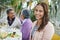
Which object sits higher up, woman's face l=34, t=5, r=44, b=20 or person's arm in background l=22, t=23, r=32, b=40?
woman's face l=34, t=5, r=44, b=20

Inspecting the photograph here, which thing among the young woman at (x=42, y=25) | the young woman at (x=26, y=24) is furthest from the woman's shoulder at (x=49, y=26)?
the young woman at (x=26, y=24)

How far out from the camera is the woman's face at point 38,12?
175 centimetres

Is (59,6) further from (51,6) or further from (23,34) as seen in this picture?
(23,34)

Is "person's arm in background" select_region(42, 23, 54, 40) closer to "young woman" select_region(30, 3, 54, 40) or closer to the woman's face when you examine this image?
"young woman" select_region(30, 3, 54, 40)

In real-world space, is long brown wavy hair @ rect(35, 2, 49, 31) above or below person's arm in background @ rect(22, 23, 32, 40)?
above

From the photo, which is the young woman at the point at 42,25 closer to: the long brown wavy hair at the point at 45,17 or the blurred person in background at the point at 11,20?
the long brown wavy hair at the point at 45,17

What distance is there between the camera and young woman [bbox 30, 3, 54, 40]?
1.74m

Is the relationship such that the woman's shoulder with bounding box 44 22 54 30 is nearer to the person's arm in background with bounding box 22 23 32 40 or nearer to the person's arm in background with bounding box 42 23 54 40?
the person's arm in background with bounding box 42 23 54 40

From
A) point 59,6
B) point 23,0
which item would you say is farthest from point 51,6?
point 23,0

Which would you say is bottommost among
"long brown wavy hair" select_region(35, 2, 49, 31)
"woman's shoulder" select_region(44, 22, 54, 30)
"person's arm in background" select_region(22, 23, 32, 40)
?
"person's arm in background" select_region(22, 23, 32, 40)

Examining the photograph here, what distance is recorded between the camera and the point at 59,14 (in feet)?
5.77

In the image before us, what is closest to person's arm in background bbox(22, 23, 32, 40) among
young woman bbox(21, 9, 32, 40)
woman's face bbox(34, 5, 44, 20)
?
young woman bbox(21, 9, 32, 40)

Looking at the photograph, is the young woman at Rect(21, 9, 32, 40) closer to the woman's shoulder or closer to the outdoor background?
the outdoor background

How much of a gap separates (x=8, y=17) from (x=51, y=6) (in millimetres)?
382
